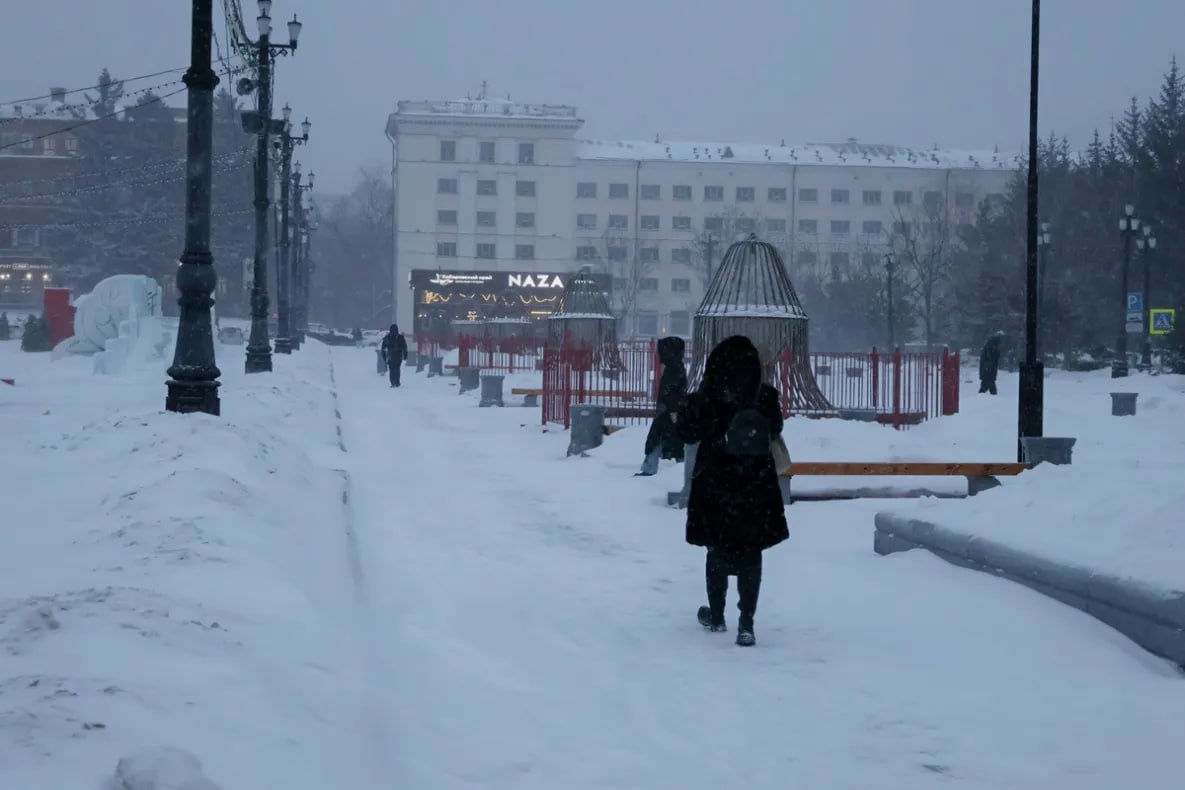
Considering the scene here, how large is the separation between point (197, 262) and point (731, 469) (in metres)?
8.68

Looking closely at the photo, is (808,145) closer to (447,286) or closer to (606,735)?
(447,286)

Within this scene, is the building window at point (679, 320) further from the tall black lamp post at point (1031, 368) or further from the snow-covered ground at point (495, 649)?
the snow-covered ground at point (495, 649)

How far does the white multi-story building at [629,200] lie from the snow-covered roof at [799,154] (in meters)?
0.24

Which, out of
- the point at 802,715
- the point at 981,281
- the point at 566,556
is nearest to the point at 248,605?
the point at 802,715

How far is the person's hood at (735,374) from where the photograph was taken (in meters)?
7.43

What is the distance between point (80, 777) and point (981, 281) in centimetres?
5559

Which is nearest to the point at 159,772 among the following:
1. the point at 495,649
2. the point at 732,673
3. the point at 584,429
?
the point at 495,649

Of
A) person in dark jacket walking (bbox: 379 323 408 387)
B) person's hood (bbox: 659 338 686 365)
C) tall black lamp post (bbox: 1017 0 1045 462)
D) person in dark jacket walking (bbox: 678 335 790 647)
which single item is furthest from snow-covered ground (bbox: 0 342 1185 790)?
person in dark jacket walking (bbox: 379 323 408 387)

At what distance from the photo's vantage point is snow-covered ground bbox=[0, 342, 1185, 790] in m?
4.78

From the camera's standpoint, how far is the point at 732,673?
6781 mm

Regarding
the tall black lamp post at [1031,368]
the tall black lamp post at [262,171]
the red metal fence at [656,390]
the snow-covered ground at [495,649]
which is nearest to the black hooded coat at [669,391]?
the snow-covered ground at [495,649]

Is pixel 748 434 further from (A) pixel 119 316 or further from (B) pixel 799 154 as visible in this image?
(B) pixel 799 154

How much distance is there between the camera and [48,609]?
17.5 feet

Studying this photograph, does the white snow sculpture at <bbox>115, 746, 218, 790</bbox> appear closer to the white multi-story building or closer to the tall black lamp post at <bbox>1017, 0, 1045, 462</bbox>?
the tall black lamp post at <bbox>1017, 0, 1045, 462</bbox>
